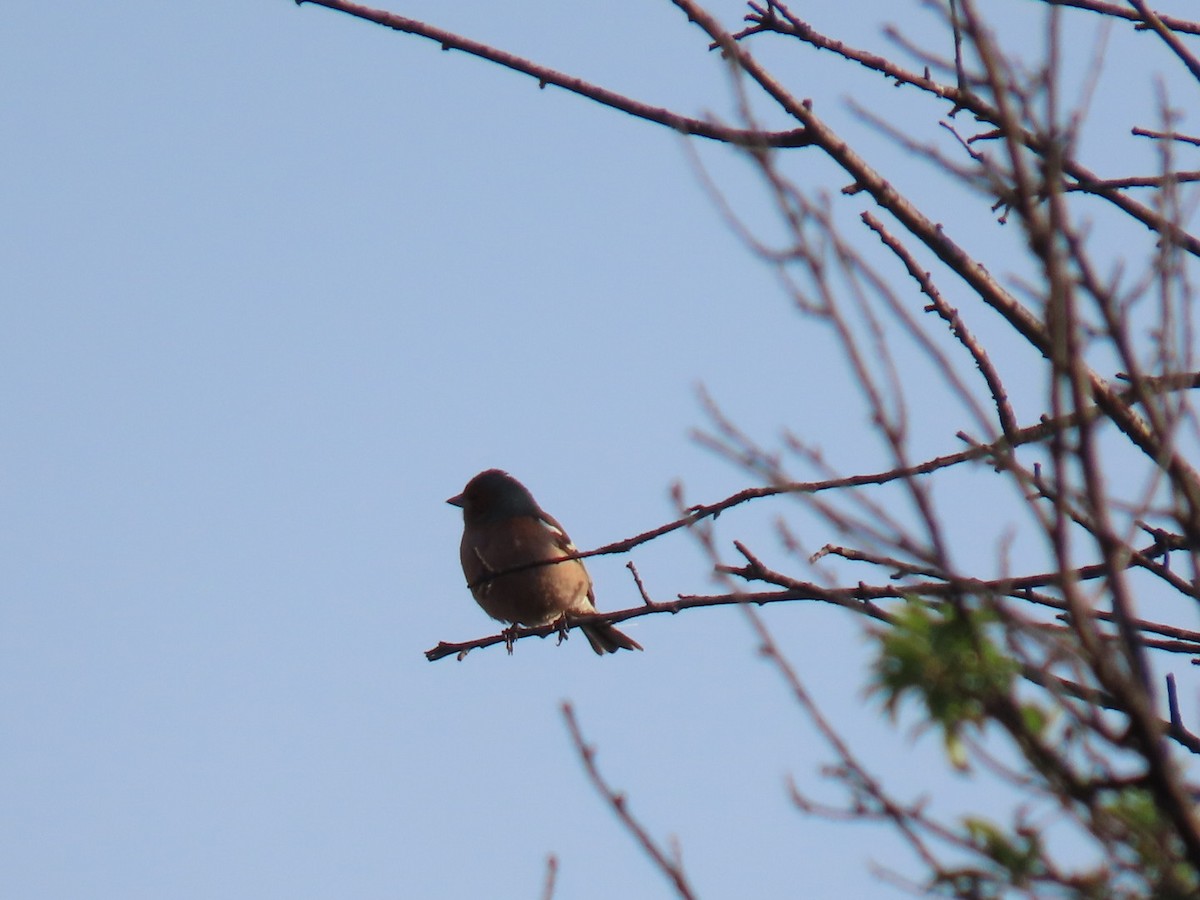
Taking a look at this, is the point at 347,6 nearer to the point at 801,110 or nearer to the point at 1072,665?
the point at 801,110

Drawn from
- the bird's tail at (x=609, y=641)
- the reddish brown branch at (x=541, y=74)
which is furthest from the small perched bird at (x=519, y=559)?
the reddish brown branch at (x=541, y=74)

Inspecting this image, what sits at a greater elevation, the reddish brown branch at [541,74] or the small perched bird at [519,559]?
the small perched bird at [519,559]

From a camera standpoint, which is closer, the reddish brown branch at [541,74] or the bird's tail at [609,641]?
the reddish brown branch at [541,74]

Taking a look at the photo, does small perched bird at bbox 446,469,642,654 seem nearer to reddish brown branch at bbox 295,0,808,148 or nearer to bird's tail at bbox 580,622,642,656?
bird's tail at bbox 580,622,642,656

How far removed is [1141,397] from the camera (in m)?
1.83

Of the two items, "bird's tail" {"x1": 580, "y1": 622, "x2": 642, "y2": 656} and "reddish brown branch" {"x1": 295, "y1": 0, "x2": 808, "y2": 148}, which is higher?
"bird's tail" {"x1": 580, "y1": 622, "x2": 642, "y2": 656}

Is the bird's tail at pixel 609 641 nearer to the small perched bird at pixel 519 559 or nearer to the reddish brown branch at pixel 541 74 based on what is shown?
the small perched bird at pixel 519 559

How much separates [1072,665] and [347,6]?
215 cm

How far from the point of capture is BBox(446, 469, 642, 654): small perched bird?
9.70 m

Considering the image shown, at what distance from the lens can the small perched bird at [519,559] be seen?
Answer: 9.70 meters

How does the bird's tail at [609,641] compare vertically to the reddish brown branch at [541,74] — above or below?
above

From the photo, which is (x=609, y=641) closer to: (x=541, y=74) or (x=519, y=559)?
(x=519, y=559)

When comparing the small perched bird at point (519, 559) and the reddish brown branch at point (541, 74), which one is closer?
the reddish brown branch at point (541, 74)

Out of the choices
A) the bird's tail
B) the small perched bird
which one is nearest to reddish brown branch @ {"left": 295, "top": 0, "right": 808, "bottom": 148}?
the small perched bird
